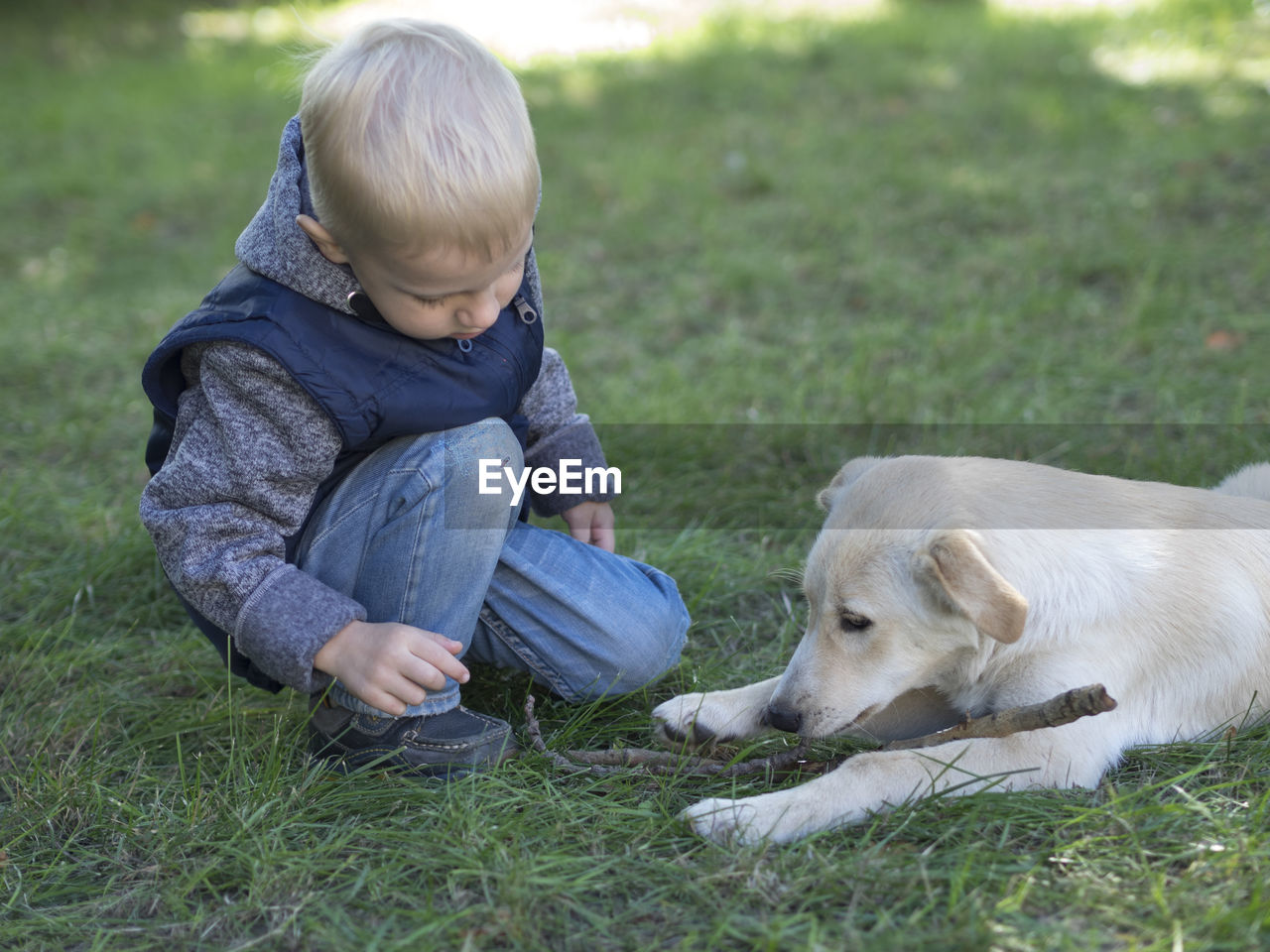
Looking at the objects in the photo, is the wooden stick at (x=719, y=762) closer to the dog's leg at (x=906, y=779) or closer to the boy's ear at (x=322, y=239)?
the dog's leg at (x=906, y=779)

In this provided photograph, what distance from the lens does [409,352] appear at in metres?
2.45

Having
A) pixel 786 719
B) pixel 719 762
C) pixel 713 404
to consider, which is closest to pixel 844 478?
pixel 786 719

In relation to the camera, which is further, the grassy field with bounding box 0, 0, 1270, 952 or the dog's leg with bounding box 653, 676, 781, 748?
the dog's leg with bounding box 653, 676, 781, 748

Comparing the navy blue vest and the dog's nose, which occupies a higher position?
the navy blue vest

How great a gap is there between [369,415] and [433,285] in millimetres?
325

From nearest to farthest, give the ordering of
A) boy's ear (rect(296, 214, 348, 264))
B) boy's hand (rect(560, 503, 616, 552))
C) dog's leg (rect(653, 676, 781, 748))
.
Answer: boy's ear (rect(296, 214, 348, 264)) → dog's leg (rect(653, 676, 781, 748)) → boy's hand (rect(560, 503, 616, 552))

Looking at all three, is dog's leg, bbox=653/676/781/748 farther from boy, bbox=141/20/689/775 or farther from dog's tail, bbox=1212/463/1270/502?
dog's tail, bbox=1212/463/1270/502

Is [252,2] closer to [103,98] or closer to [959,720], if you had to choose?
[103,98]

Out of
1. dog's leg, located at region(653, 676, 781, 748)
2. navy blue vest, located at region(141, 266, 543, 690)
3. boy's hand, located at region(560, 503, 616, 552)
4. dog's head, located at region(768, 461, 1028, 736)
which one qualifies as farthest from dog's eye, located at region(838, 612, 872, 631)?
navy blue vest, located at region(141, 266, 543, 690)

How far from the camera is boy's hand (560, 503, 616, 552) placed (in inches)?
121

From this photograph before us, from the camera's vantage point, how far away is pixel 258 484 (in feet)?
7.65

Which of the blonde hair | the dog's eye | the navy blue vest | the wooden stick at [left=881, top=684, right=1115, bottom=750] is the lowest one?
the wooden stick at [left=881, top=684, right=1115, bottom=750]

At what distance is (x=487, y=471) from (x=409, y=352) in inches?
11.8

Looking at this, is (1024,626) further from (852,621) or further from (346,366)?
(346,366)
